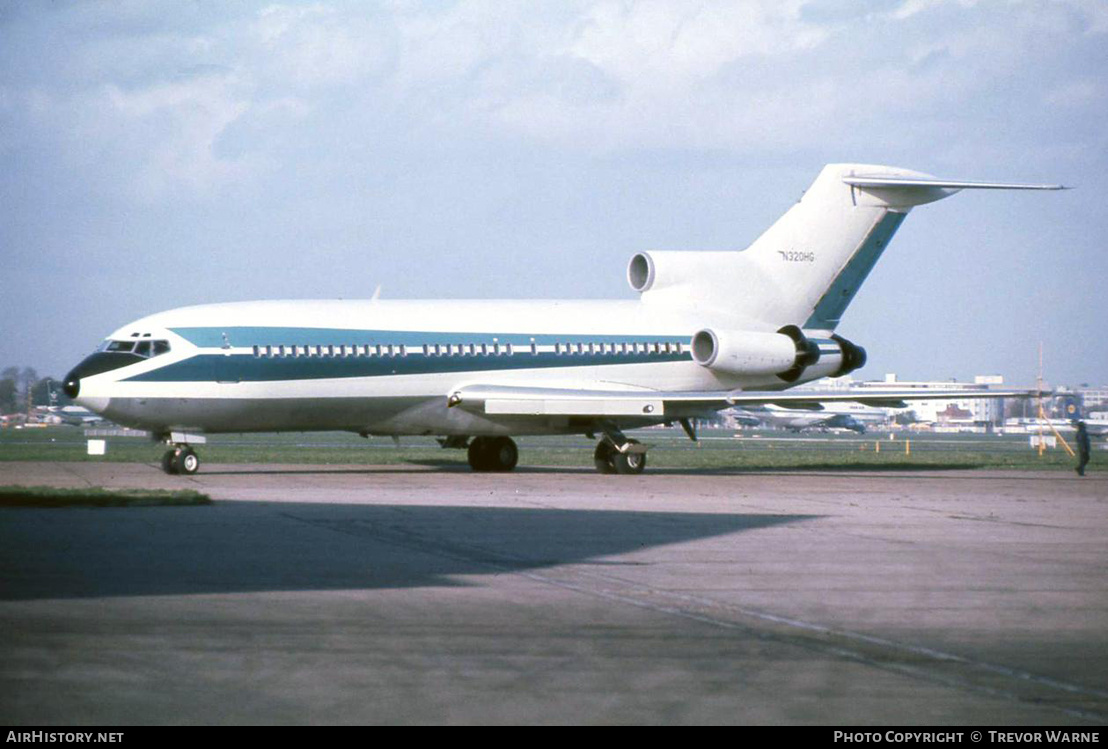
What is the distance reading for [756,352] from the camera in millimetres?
31844

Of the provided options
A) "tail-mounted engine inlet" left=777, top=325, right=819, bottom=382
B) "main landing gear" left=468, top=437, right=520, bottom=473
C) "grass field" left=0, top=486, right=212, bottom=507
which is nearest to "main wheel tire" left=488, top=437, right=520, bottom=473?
"main landing gear" left=468, top=437, right=520, bottom=473

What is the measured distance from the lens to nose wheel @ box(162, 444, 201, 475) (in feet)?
90.6

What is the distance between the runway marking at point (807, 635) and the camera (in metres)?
7.39

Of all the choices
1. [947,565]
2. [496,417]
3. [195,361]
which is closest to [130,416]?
[195,361]

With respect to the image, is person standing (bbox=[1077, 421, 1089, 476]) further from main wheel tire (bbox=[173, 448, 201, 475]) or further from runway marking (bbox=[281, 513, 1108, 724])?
runway marking (bbox=[281, 513, 1108, 724])

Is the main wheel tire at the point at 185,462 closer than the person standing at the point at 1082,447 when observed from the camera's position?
Yes

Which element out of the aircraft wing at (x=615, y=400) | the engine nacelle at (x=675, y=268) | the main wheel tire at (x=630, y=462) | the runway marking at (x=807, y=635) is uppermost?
the engine nacelle at (x=675, y=268)

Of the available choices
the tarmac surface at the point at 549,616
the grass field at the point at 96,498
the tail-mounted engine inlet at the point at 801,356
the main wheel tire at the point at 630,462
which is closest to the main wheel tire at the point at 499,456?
the main wheel tire at the point at 630,462

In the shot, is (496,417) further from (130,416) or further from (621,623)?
(621,623)

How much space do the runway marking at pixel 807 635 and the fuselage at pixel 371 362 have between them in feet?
47.2

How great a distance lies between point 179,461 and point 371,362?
168 inches

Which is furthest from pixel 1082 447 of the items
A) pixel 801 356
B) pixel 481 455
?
pixel 481 455

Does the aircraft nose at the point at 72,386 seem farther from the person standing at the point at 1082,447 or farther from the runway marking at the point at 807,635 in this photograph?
the person standing at the point at 1082,447

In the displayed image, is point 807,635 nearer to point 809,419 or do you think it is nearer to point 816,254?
point 816,254
